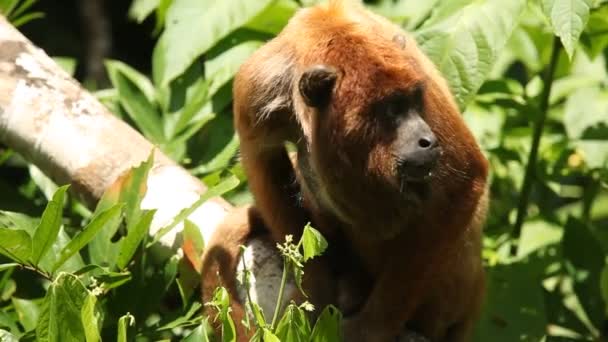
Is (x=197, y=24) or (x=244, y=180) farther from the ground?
(x=197, y=24)

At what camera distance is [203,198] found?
4355 millimetres

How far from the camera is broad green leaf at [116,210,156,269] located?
437 cm

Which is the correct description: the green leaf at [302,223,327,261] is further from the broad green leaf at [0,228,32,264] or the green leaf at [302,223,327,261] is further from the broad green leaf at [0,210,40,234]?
the broad green leaf at [0,210,40,234]

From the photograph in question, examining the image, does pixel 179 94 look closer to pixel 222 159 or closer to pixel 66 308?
pixel 222 159

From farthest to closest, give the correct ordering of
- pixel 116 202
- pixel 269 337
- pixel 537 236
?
pixel 537 236, pixel 116 202, pixel 269 337

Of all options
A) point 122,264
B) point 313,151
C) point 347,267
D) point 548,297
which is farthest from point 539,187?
point 122,264

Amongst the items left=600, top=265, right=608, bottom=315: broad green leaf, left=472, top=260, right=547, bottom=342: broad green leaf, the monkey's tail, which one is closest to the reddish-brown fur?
the monkey's tail

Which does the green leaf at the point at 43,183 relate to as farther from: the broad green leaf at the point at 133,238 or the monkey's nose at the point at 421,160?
the monkey's nose at the point at 421,160

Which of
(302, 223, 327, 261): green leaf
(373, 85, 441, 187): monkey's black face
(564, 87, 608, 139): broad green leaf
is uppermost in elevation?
(302, 223, 327, 261): green leaf

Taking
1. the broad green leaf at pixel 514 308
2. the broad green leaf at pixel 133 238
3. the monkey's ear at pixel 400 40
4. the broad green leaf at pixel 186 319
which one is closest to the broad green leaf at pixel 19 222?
the broad green leaf at pixel 133 238

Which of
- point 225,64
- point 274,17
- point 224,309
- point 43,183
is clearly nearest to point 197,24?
point 225,64

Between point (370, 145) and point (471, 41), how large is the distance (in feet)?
1.87

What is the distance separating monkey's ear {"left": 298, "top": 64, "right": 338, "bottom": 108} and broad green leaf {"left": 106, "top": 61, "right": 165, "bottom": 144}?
1516mm

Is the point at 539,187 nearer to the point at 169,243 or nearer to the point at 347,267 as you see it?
the point at 347,267
